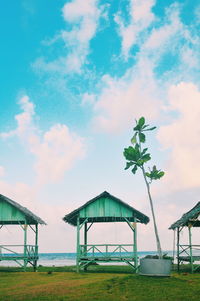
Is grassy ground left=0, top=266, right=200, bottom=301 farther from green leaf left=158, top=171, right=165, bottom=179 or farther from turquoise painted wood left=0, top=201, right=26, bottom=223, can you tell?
turquoise painted wood left=0, top=201, right=26, bottom=223

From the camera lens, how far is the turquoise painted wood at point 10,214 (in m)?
23.9

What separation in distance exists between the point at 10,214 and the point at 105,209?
6.59 metres

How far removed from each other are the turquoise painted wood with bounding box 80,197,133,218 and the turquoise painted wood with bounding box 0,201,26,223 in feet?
14.2

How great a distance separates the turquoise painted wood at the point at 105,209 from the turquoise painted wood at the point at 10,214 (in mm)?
4313

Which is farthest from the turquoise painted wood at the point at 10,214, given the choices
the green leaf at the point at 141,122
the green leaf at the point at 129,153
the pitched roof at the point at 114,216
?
the green leaf at the point at 141,122

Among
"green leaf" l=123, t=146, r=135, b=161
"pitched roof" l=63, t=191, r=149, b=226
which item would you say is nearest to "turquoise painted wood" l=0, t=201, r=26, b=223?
"pitched roof" l=63, t=191, r=149, b=226

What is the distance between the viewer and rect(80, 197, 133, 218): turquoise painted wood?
22.6 m

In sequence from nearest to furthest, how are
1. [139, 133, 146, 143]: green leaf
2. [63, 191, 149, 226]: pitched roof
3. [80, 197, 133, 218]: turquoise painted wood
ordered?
[139, 133, 146, 143]: green leaf, [63, 191, 149, 226]: pitched roof, [80, 197, 133, 218]: turquoise painted wood

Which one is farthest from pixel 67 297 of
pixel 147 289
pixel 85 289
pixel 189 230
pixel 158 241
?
pixel 189 230

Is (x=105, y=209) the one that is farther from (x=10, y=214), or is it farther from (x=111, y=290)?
(x=111, y=290)

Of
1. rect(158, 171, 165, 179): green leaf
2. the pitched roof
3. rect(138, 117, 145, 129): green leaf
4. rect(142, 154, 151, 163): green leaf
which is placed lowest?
the pitched roof

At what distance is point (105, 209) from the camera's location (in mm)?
22734

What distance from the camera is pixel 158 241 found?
19.1 m

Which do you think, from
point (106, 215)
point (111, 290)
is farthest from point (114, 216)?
point (111, 290)
